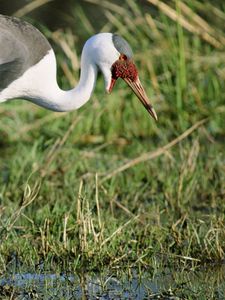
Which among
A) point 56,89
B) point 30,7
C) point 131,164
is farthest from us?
point 30,7

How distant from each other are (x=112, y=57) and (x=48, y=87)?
0.42 m

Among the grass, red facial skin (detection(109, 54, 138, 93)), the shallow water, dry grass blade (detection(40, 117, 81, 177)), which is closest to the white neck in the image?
red facial skin (detection(109, 54, 138, 93))

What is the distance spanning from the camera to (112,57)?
6.39 metres

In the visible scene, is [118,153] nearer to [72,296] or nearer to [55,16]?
[72,296]

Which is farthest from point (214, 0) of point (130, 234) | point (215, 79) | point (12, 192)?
point (130, 234)

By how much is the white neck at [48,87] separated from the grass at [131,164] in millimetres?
496

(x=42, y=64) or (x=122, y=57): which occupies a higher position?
(x=42, y=64)

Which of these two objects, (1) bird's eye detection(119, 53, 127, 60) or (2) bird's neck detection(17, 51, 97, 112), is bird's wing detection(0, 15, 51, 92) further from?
(1) bird's eye detection(119, 53, 127, 60)

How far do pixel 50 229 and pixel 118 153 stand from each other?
2.21 meters

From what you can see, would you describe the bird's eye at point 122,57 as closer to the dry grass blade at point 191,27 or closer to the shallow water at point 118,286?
the shallow water at point 118,286

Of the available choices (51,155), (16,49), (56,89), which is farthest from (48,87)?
(51,155)

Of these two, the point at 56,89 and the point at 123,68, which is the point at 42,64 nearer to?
the point at 56,89

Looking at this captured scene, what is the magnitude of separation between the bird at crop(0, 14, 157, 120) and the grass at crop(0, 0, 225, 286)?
1.80ft

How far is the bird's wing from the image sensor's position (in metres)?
6.29
